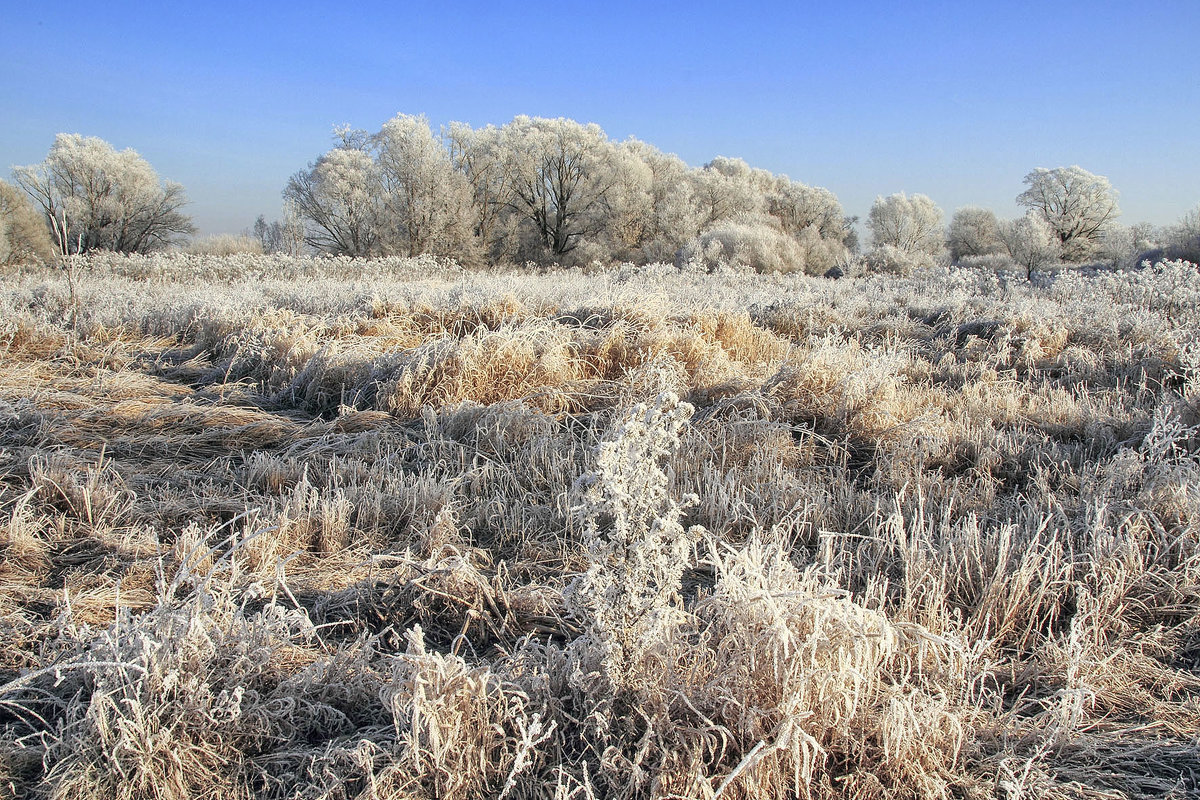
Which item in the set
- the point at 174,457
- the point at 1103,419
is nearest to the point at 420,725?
the point at 174,457

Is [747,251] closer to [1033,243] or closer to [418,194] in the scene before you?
[418,194]

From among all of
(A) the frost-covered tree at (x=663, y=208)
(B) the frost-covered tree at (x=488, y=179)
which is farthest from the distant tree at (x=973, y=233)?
(B) the frost-covered tree at (x=488, y=179)

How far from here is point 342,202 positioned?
2992 centimetres

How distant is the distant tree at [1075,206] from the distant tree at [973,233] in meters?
3.11

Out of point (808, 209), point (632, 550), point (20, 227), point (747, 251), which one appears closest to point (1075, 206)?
point (808, 209)

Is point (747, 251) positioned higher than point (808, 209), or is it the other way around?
point (808, 209)

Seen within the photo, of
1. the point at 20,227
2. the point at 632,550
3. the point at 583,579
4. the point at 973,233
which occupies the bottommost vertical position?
the point at 583,579

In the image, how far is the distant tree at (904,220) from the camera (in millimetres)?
41475

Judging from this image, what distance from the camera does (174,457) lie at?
154 inches

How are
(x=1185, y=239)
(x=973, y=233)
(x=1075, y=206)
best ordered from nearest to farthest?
(x=1185, y=239), (x=1075, y=206), (x=973, y=233)

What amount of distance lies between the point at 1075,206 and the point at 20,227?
157ft

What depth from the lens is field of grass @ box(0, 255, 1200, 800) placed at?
66.1 inches

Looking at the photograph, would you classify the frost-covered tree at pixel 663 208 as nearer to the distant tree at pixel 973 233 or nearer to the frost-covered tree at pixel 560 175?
the frost-covered tree at pixel 560 175

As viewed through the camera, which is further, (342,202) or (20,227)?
(342,202)
